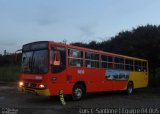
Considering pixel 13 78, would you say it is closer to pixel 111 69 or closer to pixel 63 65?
pixel 111 69

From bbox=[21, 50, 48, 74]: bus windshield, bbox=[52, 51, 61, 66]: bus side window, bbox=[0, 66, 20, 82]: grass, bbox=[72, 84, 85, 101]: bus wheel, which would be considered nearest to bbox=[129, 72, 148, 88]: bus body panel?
bbox=[72, 84, 85, 101]: bus wheel

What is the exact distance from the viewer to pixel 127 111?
47.3 feet

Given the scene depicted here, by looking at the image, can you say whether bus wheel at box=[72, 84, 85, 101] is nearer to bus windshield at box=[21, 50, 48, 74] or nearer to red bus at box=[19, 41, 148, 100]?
red bus at box=[19, 41, 148, 100]

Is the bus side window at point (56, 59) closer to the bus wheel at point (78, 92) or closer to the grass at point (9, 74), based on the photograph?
the bus wheel at point (78, 92)

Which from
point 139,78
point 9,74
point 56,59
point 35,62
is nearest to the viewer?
point 56,59

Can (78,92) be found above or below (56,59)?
below

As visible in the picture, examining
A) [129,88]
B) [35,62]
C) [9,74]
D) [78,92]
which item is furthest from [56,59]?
[9,74]

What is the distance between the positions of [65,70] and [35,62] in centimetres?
157

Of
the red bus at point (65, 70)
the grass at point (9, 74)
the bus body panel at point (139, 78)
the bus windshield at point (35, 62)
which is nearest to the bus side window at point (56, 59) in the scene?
the red bus at point (65, 70)

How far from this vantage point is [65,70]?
1772cm

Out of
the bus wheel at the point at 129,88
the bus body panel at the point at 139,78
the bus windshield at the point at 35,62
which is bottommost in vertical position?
the bus wheel at the point at 129,88

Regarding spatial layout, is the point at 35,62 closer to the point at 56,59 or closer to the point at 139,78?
the point at 56,59

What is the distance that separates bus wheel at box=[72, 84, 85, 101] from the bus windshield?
2476 millimetres

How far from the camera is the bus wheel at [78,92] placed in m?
18.4
